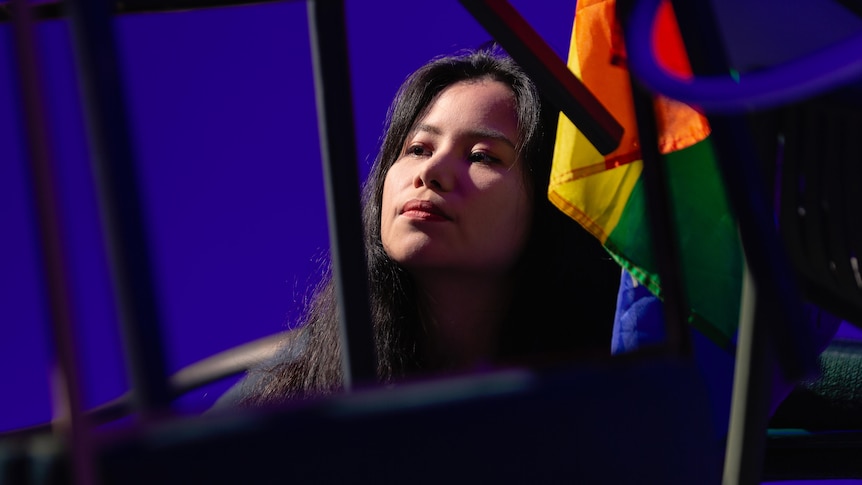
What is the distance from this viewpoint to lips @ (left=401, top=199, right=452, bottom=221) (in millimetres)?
1219

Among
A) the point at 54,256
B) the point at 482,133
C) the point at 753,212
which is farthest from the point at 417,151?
the point at 54,256

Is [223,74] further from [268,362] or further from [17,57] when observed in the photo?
[17,57]

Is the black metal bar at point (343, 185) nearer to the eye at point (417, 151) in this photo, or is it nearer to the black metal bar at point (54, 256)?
the black metal bar at point (54, 256)

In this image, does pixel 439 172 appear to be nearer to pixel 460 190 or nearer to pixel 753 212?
pixel 460 190

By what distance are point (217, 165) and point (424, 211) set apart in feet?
1.20

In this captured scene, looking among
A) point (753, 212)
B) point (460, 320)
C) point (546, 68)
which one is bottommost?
point (460, 320)

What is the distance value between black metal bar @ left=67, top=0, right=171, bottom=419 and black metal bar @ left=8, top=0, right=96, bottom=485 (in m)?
0.03

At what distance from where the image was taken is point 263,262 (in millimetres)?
1524

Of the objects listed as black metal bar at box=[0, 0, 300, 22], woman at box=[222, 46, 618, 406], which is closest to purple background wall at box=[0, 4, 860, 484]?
woman at box=[222, 46, 618, 406]

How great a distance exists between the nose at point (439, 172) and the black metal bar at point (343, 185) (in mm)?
786

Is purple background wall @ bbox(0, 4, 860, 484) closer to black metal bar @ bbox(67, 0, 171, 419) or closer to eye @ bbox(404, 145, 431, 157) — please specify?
eye @ bbox(404, 145, 431, 157)

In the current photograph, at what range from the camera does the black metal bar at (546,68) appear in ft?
1.92

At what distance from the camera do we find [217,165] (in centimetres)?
142

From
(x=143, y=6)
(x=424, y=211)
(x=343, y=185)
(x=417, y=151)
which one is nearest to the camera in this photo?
(x=343, y=185)
